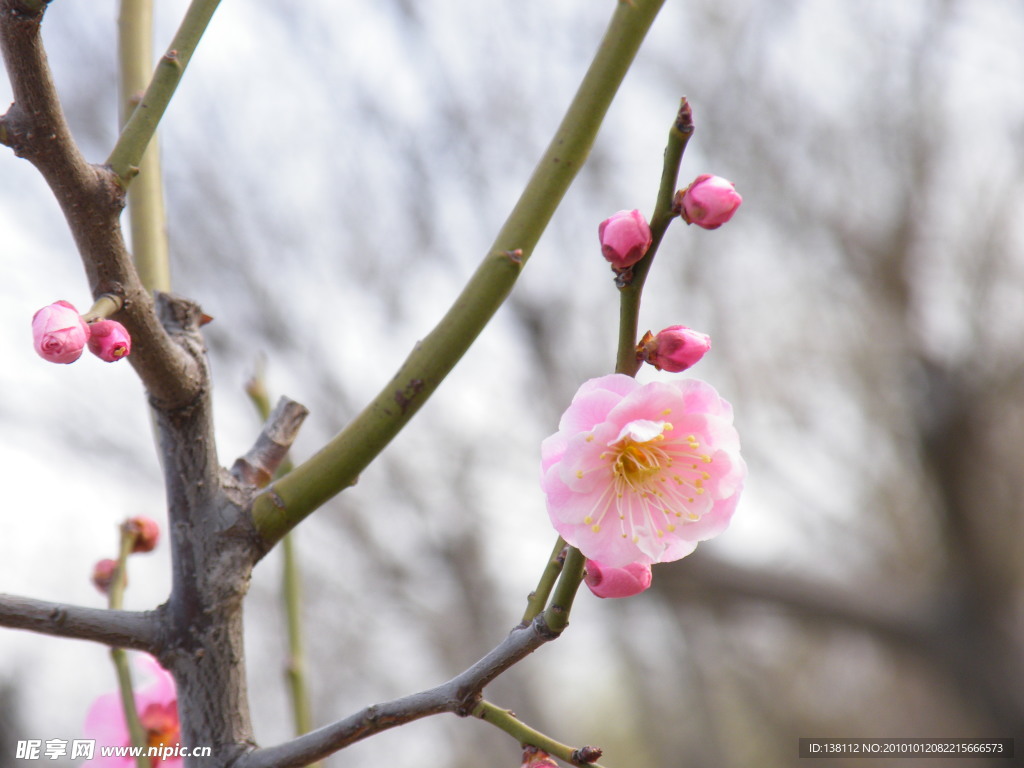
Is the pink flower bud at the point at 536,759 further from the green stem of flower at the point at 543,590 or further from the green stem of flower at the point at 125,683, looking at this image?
the green stem of flower at the point at 125,683

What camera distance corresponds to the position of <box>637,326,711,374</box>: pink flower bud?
0.63 m

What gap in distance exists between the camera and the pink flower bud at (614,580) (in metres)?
0.64

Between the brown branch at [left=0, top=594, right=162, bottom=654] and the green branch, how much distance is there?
0.22 m

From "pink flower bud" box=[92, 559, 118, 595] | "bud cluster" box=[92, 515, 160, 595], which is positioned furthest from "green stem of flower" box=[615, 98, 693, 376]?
"pink flower bud" box=[92, 559, 118, 595]

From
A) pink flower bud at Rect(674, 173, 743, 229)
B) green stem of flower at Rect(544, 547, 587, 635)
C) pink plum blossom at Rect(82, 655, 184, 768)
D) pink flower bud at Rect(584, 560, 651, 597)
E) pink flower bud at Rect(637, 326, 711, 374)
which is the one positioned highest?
pink flower bud at Rect(674, 173, 743, 229)

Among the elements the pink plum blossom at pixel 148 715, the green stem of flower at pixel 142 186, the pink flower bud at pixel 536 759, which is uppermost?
the green stem of flower at pixel 142 186

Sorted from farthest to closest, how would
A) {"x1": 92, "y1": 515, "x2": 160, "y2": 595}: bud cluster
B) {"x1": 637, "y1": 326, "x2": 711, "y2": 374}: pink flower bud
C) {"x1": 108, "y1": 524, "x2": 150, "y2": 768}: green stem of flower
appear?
{"x1": 92, "y1": 515, "x2": 160, "y2": 595}: bud cluster < {"x1": 108, "y1": 524, "x2": 150, "y2": 768}: green stem of flower < {"x1": 637, "y1": 326, "x2": 711, "y2": 374}: pink flower bud

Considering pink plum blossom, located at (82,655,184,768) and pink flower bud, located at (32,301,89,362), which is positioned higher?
pink flower bud, located at (32,301,89,362)

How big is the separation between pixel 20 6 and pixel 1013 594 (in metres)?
6.86

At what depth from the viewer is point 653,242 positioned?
56 centimetres

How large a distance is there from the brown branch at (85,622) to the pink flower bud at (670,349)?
0.44 metres

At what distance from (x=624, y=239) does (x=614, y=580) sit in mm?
265

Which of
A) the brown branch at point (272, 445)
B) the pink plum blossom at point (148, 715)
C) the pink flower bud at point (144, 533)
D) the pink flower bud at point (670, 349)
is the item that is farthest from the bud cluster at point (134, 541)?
the pink flower bud at point (670, 349)

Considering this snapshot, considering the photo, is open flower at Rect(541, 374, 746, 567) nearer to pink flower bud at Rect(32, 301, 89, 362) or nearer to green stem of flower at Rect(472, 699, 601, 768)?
green stem of flower at Rect(472, 699, 601, 768)
